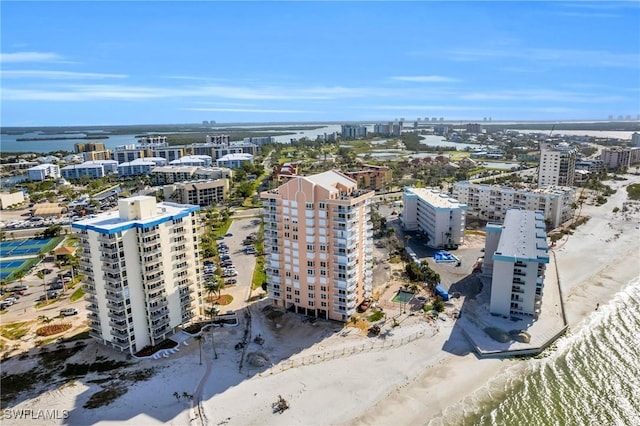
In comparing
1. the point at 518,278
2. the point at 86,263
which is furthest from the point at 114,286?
the point at 518,278

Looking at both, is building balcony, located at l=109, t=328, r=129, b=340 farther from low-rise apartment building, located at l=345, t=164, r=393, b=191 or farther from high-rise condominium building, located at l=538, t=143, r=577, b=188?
high-rise condominium building, located at l=538, t=143, r=577, b=188

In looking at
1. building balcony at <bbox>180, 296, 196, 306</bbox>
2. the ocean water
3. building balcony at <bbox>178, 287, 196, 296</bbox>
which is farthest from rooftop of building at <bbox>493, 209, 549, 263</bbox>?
building balcony at <bbox>180, 296, 196, 306</bbox>

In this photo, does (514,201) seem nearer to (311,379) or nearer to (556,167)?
(556,167)

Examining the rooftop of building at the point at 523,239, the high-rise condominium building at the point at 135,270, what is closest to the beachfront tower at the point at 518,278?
the rooftop of building at the point at 523,239

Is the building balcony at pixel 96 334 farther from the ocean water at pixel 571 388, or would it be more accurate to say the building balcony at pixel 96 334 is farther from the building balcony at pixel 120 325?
the ocean water at pixel 571 388

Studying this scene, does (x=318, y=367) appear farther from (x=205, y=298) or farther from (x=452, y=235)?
(x=452, y=235)

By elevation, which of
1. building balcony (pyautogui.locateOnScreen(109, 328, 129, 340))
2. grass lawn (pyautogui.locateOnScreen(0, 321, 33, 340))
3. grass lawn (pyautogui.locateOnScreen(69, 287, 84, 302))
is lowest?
grass lawn (pyautogui.locateOnScreen(0, 321, 33, 340))

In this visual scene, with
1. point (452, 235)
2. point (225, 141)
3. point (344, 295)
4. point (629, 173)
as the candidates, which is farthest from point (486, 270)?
point (225, 141)
